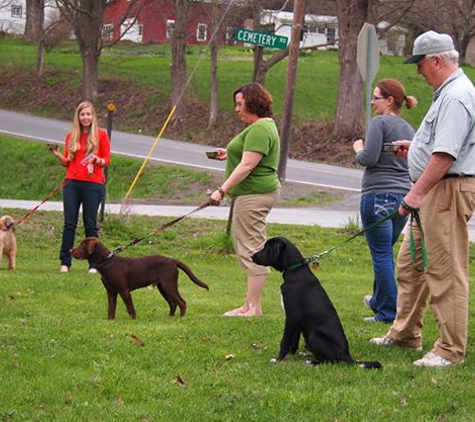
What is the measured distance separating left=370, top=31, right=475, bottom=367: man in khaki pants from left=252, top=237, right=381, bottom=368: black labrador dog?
573 mm

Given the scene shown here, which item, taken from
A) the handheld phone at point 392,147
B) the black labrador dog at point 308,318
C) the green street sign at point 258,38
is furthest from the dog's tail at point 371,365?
the green street sign at point 258,38

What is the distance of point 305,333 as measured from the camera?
6.93 meters

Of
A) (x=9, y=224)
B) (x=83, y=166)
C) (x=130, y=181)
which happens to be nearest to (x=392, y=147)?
(x=83, y=166)

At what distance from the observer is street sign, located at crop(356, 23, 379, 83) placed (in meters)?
14.0

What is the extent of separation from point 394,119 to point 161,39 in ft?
207

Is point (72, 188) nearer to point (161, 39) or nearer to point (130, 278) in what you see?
point (130, 278)

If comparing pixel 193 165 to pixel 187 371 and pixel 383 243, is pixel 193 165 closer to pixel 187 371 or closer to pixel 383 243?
pixel 383 243

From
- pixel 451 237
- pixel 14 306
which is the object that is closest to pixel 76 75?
pixel 14 306

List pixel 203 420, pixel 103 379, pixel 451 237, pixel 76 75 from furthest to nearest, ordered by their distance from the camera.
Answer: pixel 76 75 < pixel 451 237 < pixel 103 379 < pixel 203 420

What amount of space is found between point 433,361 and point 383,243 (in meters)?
1.88

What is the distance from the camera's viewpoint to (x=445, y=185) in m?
6.70

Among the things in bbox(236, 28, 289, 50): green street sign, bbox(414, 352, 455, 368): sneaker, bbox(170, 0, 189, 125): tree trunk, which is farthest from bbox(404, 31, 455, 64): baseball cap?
bbox(170, 0, 189, 125): tree trunk

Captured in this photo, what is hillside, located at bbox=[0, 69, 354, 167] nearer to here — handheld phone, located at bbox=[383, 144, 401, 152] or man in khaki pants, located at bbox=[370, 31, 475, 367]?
handheld phone, located at bbox=[383, 144, 401, 152]

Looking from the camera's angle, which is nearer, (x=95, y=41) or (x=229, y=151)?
(x=229, y=151)
